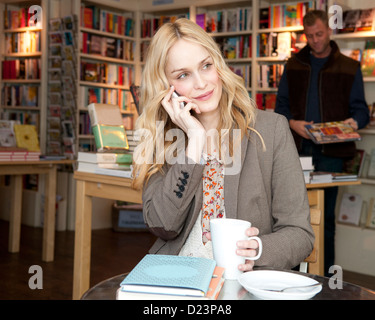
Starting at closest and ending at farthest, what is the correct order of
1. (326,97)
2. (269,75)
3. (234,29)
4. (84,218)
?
1. (84,218)
2. (326,97)
3. (269,75)
4. (234,29)

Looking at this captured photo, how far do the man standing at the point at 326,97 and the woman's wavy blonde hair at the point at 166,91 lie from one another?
179cm

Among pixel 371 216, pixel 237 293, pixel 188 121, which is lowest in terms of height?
pixel 371 216

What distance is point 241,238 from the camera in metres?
1.02

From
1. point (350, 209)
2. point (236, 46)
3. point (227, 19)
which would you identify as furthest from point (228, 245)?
point (227, 19)

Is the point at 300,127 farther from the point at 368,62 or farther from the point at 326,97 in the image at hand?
the point at 368,62

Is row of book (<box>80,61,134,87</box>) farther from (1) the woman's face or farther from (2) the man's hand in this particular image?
(1) the woman's face

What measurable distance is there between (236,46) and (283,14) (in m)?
0.65

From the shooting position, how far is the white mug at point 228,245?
1009 mm

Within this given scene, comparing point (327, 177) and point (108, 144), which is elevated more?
point (108, 144)

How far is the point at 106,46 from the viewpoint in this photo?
227 inches

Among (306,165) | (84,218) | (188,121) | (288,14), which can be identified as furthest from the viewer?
(288,14)

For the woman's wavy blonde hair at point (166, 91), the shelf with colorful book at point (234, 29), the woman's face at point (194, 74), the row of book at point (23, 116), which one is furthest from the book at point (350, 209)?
the row of book at point (23, 116)

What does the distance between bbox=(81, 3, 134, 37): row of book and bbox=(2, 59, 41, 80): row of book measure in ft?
2.33
